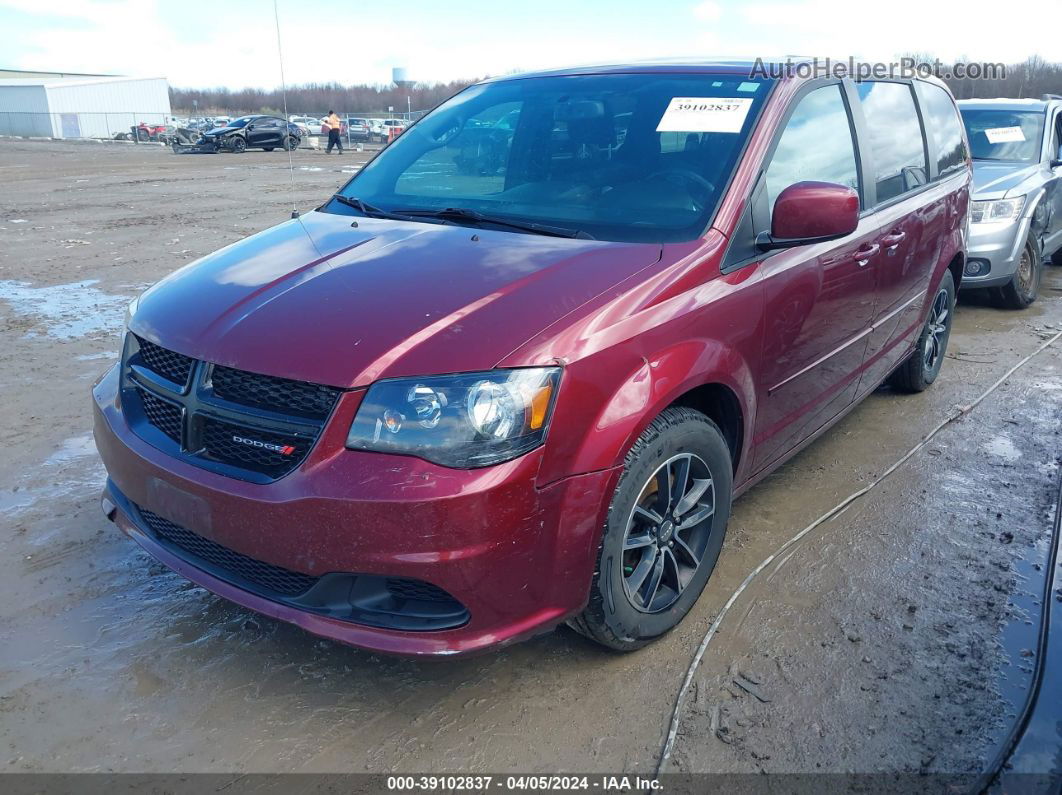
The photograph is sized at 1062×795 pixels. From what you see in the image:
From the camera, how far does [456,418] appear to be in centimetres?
216

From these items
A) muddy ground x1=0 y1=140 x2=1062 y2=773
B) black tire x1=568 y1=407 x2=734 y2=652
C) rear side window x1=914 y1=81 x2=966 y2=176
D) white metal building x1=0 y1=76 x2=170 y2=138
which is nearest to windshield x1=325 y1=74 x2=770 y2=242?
black tire x1=568 y1=407 x2=734 y2=652

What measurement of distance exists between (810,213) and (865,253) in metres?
0.97

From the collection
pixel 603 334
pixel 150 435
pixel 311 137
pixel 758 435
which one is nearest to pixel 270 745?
pixel 150 435

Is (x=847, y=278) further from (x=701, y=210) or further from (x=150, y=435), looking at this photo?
(x=150, y=435)

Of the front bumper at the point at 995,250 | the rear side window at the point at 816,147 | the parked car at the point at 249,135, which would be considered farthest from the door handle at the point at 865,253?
the parked car at the point at 249,135

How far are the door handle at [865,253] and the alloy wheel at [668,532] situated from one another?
1.37 metres

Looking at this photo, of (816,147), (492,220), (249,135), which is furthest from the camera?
(249,135)

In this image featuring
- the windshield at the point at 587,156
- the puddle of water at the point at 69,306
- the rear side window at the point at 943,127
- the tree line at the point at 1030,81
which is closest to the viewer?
the windshield at the point at 587,156

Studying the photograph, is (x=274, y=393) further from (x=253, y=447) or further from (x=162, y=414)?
(x=162, y=414)

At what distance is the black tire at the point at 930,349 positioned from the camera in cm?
503

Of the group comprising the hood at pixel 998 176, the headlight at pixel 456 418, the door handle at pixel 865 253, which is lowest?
the headlight at pixel 456 418

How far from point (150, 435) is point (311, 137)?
30.6 metres

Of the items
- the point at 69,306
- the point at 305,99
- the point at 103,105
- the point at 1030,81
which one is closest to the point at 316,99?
the point at 305,99

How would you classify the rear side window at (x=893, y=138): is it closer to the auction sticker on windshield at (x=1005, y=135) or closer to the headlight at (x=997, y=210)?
the headlight at (x=997, y=210)
